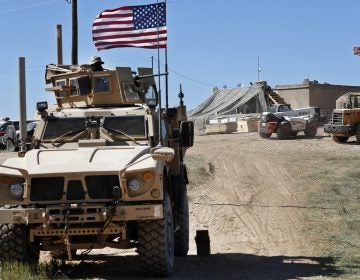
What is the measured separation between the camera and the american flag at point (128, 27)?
1445cm

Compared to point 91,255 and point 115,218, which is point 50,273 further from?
point 91,255

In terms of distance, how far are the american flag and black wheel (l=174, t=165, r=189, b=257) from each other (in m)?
4.16

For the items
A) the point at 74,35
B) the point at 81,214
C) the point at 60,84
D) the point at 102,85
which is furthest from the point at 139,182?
the point at 74,35

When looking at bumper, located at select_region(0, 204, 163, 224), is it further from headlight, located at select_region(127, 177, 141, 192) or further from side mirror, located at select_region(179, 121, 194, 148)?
side mirror, located at select_region(179, 121, 194, 148)

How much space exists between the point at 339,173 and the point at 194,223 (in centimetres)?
845

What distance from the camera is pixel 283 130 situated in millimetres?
33594

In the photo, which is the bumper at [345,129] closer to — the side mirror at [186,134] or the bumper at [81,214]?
the side mirror at [186,134]

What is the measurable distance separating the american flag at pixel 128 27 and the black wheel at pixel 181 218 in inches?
164

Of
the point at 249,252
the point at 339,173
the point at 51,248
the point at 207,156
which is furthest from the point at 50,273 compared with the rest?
the point at 207,156

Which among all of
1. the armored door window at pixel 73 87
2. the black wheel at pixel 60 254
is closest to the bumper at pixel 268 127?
the armored door window at pixel 73 87

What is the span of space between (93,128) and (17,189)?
1.67 m

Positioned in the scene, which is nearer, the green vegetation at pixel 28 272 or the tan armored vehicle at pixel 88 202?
the green vegetation at pixel 28 272

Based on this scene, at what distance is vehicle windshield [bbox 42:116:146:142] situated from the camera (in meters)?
9.82

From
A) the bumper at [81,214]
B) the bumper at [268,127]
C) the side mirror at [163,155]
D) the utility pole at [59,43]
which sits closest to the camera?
the bumper at [81,214]
